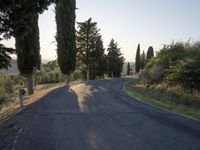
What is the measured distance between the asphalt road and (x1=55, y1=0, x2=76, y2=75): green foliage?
69.3 feet

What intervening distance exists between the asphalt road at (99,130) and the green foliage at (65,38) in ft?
69.3

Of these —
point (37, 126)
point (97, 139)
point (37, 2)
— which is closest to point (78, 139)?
point (97, 139)

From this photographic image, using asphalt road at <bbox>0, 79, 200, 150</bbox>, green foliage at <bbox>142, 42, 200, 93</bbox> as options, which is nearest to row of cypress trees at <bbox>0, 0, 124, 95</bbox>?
asphalt road at <bbox>0, 79, 200, 150</bbox>

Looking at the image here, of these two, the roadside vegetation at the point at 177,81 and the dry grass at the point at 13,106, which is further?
the roadside vegetation at the point at 177,81

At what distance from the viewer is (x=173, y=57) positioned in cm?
2516

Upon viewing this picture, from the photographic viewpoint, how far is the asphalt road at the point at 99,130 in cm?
707

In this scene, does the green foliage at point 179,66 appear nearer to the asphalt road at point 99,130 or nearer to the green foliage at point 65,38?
the asphalt road at point 99,130

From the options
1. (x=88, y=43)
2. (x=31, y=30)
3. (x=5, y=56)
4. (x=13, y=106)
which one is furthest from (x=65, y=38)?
(x=5, y=56)

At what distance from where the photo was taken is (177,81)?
66.2 ft

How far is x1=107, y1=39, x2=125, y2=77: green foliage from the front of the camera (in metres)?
63.0

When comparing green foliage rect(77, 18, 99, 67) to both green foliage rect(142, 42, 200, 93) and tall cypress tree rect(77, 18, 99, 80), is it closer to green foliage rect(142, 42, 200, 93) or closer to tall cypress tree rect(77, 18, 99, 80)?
tall cypress tree rect(77, 18, 99, 80)

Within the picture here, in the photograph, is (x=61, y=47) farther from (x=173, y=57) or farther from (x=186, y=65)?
(x=186, y=65)

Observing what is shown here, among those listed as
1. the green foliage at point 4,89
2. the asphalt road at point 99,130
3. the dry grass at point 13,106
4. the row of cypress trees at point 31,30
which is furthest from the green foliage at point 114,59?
the asphalt road at point 99,130

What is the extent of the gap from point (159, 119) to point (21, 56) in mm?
16605
